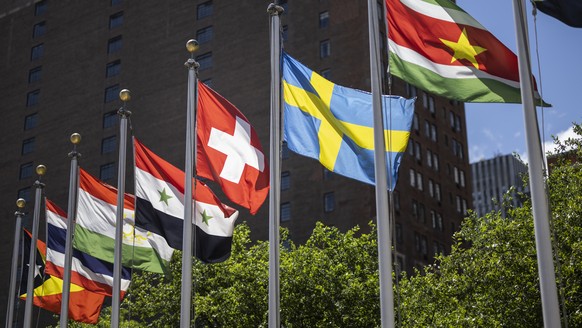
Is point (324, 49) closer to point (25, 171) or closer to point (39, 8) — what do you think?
point (25, 171)

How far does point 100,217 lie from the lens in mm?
29250

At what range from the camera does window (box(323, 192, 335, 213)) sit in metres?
77.0

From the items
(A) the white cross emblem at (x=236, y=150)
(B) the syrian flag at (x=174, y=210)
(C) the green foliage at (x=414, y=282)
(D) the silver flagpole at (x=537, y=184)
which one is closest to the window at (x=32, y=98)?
(C) the green foliage at (x=414, y=282)

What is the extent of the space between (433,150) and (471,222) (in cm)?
5162

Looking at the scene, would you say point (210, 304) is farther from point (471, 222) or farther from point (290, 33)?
point (290, 33)

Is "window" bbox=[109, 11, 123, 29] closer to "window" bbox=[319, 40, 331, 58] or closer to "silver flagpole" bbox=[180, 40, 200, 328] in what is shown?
"window" bbox=[319, 40, 331, 58]

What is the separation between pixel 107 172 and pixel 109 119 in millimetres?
5763

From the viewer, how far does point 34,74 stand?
336 ft

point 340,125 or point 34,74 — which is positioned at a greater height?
point 34,74

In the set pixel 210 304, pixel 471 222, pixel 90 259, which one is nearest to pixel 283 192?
pixel 210 304

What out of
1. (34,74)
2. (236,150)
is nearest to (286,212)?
(34,74)

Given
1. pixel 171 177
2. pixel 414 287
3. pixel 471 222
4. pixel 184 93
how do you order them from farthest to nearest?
pixel 184 93
pixel 414 287
pixel 471 222
pixel 171 177

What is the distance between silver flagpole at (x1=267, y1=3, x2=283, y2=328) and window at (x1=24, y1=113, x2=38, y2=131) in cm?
8058

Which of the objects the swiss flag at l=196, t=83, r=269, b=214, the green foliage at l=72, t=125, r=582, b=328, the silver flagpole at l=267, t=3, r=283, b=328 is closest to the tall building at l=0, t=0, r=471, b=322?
the green foliage at l=72, t=125, r=582, b=328
